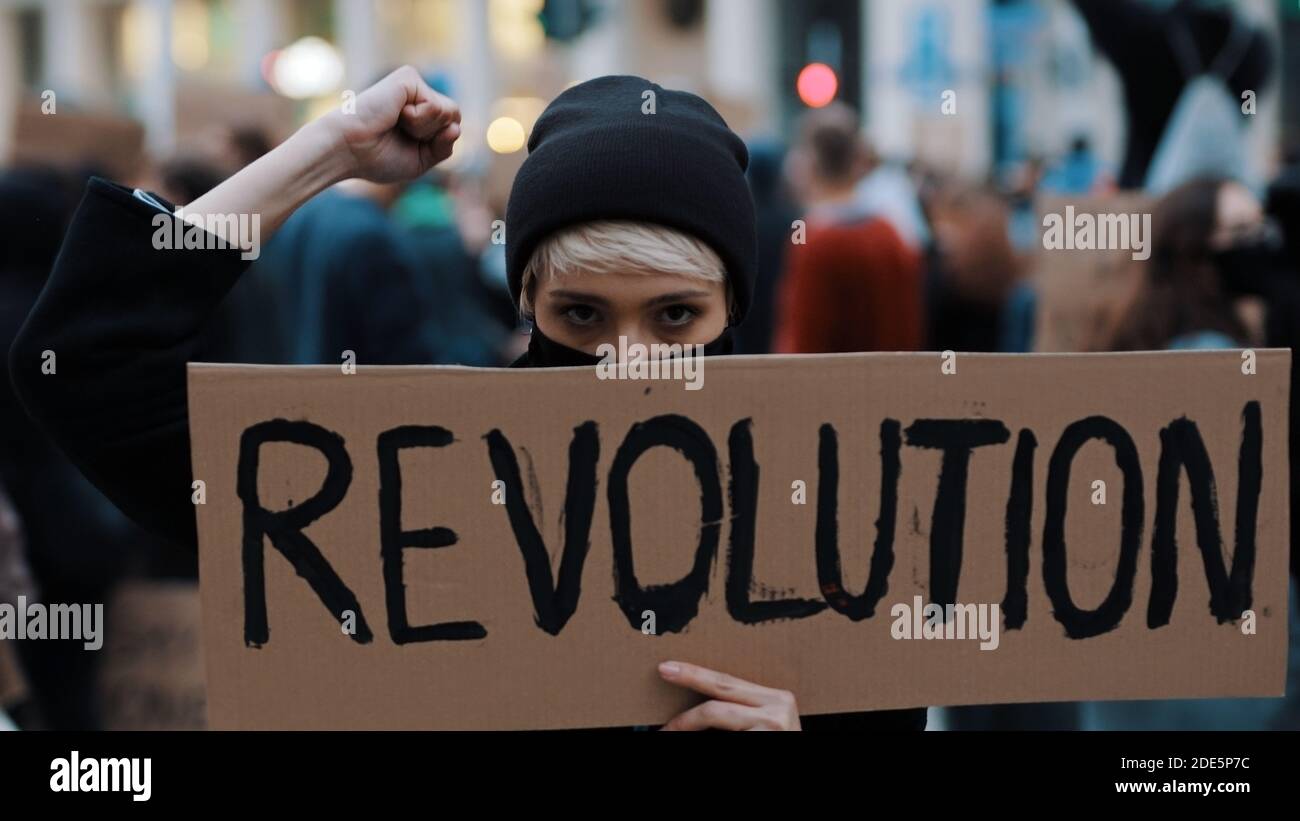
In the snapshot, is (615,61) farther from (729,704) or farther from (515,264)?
(729,704)

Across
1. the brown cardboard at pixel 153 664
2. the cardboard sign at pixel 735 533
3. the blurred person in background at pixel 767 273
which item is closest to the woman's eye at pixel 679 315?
the cardboard sign at pixel 735 533

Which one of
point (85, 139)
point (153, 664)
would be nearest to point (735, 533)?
point (153, 664)

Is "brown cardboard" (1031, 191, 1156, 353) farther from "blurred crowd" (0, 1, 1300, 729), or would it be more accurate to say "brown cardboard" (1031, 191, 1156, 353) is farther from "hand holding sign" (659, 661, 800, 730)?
"hand holding sign" (659, 661, 800, 730)

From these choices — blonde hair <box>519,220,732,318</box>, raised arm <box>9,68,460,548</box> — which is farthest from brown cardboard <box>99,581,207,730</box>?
blonde hair <box>519,220,732,318</box>

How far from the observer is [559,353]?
213cm

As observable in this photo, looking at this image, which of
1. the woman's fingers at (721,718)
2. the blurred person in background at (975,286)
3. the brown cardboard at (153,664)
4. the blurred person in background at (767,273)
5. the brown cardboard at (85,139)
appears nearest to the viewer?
the woman's fingers at (721,718)

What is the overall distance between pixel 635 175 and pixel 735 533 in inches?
19.2

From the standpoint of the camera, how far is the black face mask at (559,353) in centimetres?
211

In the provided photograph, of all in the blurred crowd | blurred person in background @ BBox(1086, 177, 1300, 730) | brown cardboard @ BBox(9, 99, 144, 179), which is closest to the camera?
blurred person in background @ BBox(1086, 177, 1300, 730)

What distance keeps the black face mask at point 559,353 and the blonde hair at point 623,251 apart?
9cm

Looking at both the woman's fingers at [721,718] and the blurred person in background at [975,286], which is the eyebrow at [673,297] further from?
the blurred person in background at [975,286]

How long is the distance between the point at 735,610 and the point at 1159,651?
1.68ft

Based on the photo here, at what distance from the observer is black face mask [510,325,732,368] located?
2.11 meters

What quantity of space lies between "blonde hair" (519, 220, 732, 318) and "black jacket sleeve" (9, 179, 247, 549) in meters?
0.40
